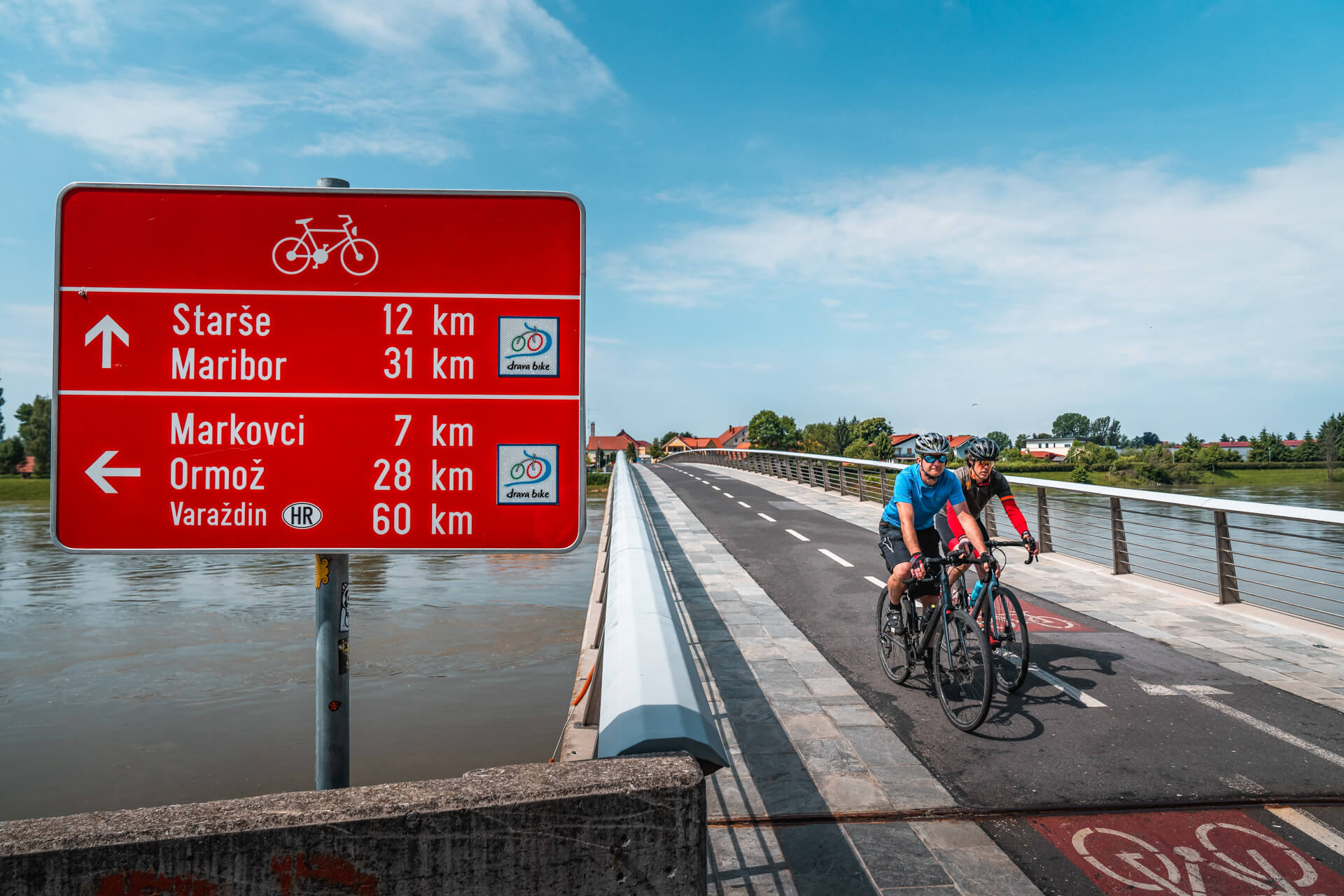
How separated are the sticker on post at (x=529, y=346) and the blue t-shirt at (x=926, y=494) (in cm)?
374

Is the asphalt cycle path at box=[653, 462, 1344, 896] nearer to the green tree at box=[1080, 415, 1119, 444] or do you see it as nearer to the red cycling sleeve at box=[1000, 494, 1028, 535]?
the red cycling sleeve at box=[1000, 494, 1028, 535]

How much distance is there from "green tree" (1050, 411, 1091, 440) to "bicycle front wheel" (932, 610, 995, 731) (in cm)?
20078

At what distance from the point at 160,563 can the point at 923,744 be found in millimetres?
32235

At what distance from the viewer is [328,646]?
251 cm

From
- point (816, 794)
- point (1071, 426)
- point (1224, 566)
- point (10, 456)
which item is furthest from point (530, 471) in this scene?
point (1071, 426)

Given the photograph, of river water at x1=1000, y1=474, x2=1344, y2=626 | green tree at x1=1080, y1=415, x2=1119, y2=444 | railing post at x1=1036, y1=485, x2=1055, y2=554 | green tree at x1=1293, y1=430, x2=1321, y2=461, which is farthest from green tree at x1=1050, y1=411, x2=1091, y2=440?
railing post at x1=1036, y1=485, x2=1055, y2=554

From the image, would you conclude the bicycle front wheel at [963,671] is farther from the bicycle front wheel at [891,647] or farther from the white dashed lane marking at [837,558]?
the white dashed lane marking at [837,558]

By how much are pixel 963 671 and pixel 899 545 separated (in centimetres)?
106

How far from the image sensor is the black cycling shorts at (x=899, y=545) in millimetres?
5863

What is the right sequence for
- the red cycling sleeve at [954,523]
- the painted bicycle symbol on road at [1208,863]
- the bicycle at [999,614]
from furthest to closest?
the red cycling sleeve at [954,523] < the bicycle at [999,614] < the painted bicycle symbol on road at [1208,863]

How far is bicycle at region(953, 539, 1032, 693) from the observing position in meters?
5.46

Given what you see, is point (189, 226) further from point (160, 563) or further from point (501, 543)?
point (160, 563)

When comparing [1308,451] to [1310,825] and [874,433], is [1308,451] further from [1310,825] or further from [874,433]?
[1310,825]

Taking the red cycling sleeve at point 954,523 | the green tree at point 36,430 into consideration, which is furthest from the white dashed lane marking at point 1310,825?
the green tree at point 36,430
